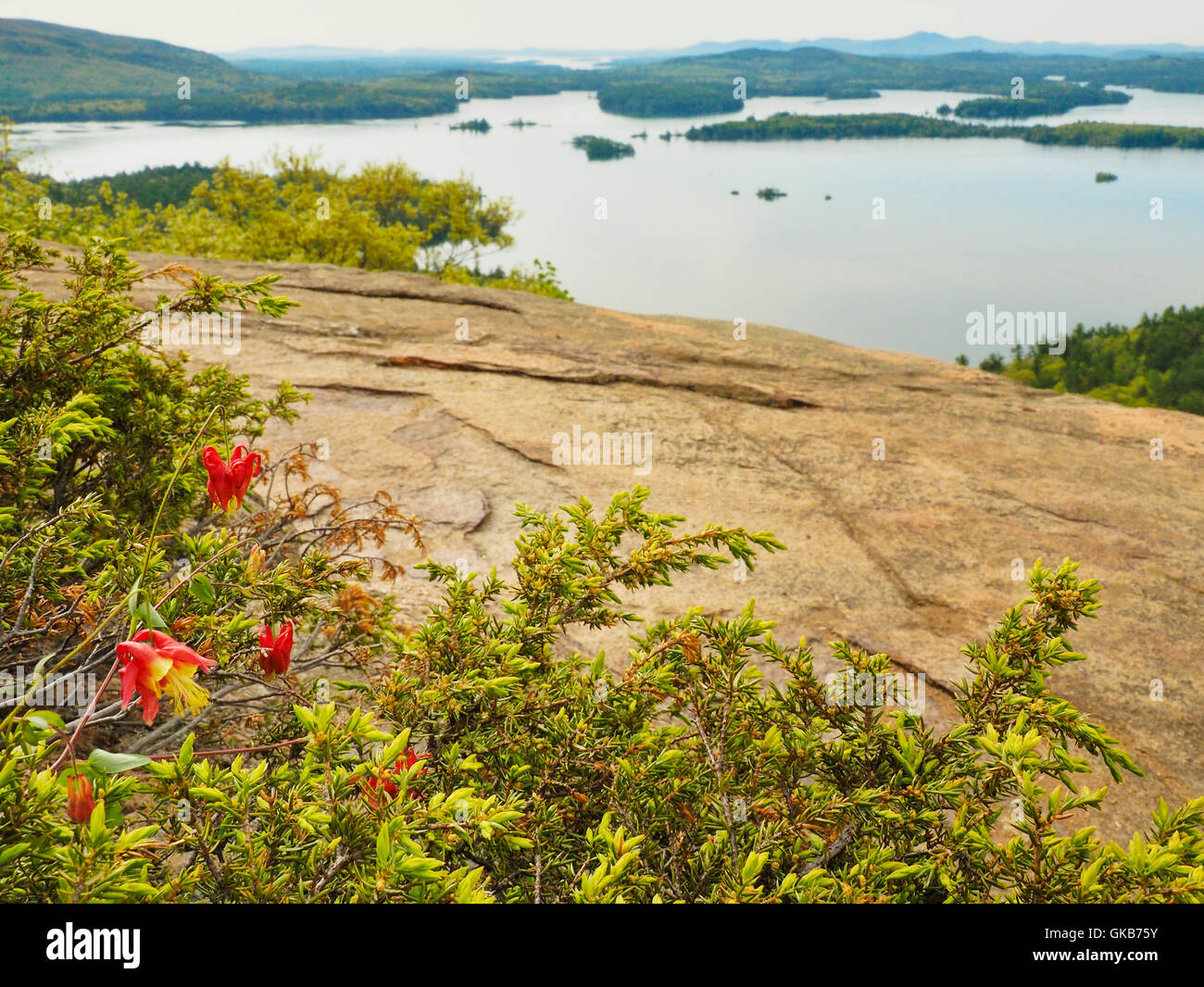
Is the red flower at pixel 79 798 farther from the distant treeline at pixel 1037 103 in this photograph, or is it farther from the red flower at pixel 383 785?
the distant treeline at pixel 1037 103

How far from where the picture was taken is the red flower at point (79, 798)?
138cm

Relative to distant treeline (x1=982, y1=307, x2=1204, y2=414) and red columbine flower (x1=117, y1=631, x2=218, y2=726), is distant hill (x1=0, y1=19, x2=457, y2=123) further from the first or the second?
red columbine flower (x1=117, y1=631, x2=218, y2=726)

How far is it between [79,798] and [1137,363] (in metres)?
74.7

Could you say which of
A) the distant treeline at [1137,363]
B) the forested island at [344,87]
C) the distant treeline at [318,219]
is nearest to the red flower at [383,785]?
the distant treeline at [318,219]

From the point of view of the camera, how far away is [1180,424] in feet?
31.8

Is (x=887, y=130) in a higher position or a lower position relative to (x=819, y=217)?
higher

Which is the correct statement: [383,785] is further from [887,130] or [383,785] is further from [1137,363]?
[887,130]

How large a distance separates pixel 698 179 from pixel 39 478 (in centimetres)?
10138

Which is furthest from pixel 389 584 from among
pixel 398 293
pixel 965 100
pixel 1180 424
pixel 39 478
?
pixel 965 100

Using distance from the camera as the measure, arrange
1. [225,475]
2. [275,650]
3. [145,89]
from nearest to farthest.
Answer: [225,475] < [275,650] < [145,89]

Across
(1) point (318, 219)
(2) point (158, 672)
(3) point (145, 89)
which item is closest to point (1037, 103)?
(1) point (318, 219)

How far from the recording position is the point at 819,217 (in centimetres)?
8188

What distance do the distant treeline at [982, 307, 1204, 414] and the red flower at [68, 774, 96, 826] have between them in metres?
64.7
